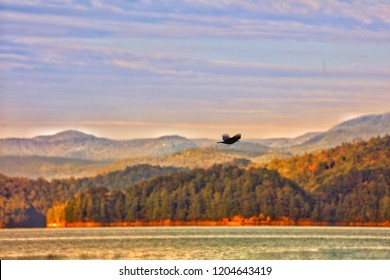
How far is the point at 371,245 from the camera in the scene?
495ft

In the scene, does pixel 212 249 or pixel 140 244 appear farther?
pixel 140 244

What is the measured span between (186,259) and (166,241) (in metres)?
44.8

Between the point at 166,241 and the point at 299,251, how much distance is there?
30.6 m

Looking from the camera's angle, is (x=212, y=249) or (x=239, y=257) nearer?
(x=239, y=257)
